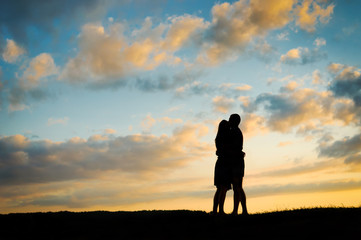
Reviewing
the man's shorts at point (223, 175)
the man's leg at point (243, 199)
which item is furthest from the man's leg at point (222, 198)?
the man's leg at point (243, 199)

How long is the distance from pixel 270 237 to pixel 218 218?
9.13 feet

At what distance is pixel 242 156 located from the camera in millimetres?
11383

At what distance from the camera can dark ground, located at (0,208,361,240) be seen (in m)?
7.80

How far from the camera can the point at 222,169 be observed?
11.4 m

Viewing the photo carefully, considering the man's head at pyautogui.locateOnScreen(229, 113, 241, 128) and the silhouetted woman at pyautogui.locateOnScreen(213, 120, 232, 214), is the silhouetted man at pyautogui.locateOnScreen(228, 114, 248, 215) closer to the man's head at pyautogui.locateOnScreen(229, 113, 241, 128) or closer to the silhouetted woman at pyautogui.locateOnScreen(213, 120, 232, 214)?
the man's head at pyautogui.locateOnScreen(229, 113, 241, 128)

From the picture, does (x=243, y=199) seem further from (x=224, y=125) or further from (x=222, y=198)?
(x=224, y=125)

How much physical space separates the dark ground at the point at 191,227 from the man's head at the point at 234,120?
2.99 metres

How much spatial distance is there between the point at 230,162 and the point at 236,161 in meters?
0.20

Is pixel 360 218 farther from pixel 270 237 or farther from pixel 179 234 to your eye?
pixel 179 234

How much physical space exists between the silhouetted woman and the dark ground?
3.35 ft

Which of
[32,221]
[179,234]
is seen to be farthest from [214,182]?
[32,221]

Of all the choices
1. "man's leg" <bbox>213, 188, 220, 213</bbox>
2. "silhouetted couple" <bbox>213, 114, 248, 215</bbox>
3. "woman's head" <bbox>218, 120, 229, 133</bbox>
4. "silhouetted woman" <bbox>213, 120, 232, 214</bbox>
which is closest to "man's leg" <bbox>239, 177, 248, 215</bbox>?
"silhouetted couple" <bbox>213, 114, 248, 215</bbox>

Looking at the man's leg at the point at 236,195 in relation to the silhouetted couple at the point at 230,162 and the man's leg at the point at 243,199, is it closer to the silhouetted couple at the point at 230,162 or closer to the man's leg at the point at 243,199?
the silhouetted couple at the point at 230,162

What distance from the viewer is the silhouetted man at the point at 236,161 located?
11.2 meters
